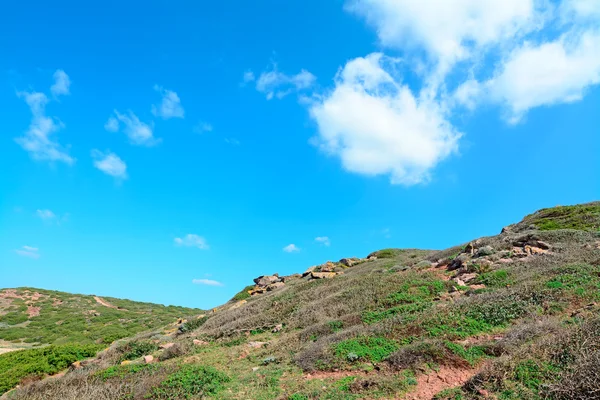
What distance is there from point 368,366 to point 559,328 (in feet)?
16.0

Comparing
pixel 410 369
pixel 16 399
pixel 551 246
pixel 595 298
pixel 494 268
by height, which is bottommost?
pixel 16 399

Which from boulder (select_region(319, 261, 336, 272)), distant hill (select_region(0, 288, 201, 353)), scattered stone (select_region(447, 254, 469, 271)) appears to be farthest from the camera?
boulder (select_region(319, 261, 336, 272))

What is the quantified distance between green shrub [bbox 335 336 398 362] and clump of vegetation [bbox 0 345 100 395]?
559 inches

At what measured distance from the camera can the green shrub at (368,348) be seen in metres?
9.39

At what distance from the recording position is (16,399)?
9.60 meters

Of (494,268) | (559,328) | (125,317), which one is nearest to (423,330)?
(559,328)

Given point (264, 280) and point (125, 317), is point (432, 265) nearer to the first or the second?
point (264, 280)

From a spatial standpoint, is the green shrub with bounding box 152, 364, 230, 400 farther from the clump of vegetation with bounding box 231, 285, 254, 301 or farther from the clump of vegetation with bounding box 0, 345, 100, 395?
the clump of vegetation with bounding box 231, 285, 254, 301

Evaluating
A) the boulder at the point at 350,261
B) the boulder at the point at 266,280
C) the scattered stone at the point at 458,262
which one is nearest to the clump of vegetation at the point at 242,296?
the boulder at the point at 266,280

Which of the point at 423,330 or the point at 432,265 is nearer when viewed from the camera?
the point at 423,330

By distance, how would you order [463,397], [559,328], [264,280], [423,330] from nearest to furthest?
[463,397] → [559,328] → [423,330] → [264,280]

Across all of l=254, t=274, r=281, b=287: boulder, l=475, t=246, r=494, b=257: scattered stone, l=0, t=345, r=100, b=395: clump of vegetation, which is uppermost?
l=254, t=274, r=281, b=287: boulder

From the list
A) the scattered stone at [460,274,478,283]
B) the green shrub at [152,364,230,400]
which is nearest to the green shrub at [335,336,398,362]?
the green shrub at [152,364,230,400]

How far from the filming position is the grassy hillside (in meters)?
6.97
